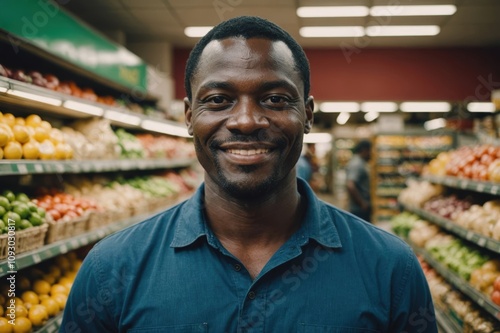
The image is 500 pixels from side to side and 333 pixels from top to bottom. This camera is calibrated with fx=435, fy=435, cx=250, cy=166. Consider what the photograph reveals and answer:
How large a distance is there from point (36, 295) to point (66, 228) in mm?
488

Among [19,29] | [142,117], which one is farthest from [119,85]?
[19,29]

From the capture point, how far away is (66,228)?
3133mm

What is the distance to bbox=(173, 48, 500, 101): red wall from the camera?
9125 millimetres

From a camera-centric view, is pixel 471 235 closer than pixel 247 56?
No

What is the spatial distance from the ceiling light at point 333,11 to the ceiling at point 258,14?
0.14 metres

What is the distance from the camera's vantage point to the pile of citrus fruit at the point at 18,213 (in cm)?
250

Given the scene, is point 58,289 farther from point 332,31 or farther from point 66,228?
point 332,31

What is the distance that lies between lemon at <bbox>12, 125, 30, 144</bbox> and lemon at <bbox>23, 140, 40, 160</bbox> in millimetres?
34

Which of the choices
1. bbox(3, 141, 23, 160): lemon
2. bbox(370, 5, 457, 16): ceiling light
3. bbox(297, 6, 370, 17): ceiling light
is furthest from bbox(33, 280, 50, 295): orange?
bbox(370, 5, 457, 16): ceiling light

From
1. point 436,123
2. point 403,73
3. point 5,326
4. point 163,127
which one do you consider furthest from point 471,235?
point 436,123

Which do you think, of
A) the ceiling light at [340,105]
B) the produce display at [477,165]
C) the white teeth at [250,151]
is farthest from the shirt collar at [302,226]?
the ceiling light at [340,105]

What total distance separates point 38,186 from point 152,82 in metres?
4.17

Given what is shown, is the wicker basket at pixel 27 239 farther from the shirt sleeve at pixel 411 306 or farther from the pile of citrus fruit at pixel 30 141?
the shirt sleeve at pixel 411 306

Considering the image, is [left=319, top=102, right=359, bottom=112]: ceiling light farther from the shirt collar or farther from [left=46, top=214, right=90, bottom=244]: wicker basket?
the shirt collar
